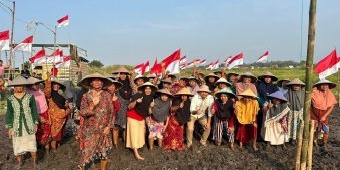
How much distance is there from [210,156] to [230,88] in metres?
1.81

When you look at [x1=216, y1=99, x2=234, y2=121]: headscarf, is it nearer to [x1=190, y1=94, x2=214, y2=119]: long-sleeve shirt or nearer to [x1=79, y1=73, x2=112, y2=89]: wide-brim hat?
[x1=190, y1=94, x2=214, y2=119]: long-sleeve shirt

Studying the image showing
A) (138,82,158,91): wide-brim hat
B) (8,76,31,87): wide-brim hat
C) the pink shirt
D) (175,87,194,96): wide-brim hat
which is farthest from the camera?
(175,87,194,96): wide-brim hat

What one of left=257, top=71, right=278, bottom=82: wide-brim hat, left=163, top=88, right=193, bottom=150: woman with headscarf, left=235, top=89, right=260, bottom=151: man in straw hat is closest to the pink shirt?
left=163, top=88, right=193, bottom=150: woman with headscarf

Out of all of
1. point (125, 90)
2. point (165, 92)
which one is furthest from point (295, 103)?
point (125, 90)

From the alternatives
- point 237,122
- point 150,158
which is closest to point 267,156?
point 237,122

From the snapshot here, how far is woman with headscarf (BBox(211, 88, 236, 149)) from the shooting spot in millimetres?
8398

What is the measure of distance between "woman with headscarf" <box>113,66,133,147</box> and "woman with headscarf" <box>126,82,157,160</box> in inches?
6.5

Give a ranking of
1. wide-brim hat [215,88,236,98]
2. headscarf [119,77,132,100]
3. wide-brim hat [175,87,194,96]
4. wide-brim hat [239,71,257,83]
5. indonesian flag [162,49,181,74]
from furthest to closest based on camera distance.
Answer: indonesian flag [162,49,181,74] → wide-brim hat [239,71,257,83] → wide-brim hat [215,88,236,98] → wide-brim hat [175,87,194,96] → headscarf [119,77,132,100]

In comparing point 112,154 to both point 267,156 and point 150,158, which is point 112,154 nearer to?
point 150,158

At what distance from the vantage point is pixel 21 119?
6.86m

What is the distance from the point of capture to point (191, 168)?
22.9 ft

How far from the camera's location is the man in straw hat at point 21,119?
6.80m

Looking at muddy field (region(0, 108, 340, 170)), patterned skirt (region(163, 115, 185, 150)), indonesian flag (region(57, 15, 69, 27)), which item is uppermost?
indonesian flag (region(57, 15, 69, 27))

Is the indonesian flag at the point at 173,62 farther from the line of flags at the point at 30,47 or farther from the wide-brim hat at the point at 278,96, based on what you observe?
the line of flags at the point at 30,47
